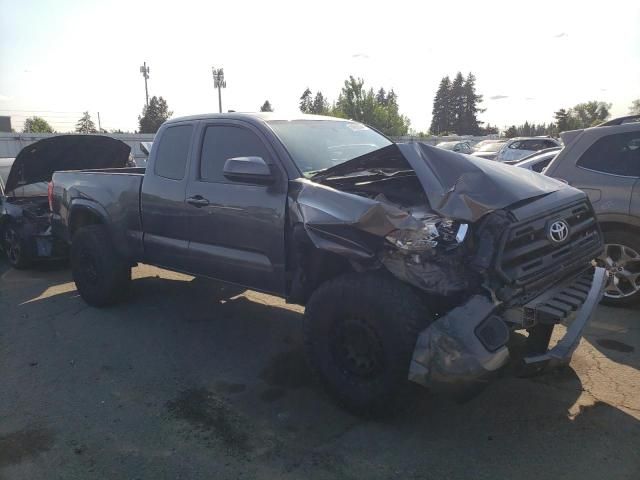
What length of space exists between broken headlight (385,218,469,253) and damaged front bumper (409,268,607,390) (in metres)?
0.38

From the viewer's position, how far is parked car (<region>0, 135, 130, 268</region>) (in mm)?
7234

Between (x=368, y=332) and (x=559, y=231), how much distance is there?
1.43 metres

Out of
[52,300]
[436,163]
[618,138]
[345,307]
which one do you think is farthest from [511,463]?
[52,300]

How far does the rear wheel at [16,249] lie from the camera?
7266 millimetres

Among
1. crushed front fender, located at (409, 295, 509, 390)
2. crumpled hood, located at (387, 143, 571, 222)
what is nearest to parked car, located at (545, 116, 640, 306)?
crumpled hood, located at (387, 143, 571, 222)

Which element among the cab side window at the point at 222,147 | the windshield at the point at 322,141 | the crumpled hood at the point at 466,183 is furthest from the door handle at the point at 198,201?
the crumpled hood at the point at 466,183

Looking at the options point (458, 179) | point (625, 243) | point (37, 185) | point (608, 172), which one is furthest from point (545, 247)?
point (37, 185)

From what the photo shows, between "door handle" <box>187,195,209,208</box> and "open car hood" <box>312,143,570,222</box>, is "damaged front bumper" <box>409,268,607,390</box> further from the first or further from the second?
"door handle" <box>187,195,209,208</box>

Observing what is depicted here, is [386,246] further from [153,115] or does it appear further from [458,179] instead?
[153,115]

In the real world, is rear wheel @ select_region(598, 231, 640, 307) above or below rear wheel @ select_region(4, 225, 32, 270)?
above

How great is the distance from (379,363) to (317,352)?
51 cm

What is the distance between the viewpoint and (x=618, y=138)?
506 cm

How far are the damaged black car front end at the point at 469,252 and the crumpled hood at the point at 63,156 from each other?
5.49 meters

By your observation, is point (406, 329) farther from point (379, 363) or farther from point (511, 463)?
point (511, 463)
